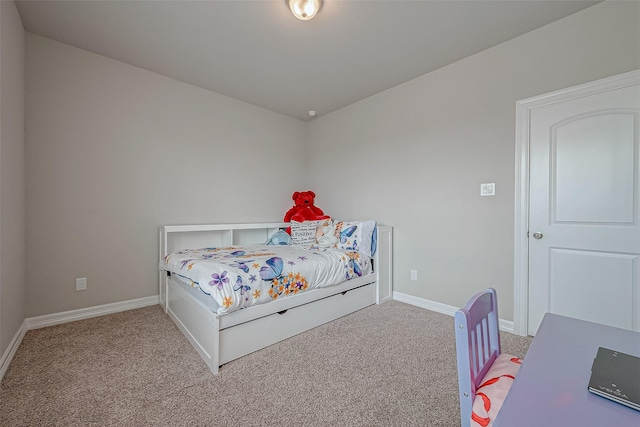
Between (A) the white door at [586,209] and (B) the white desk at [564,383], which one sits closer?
(B) the white desk at [564,383]

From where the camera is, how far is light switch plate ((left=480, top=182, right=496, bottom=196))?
2.33m

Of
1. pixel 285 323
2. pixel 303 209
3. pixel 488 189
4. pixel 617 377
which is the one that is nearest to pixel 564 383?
pixel 617 377

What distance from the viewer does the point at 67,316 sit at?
2.39 metres

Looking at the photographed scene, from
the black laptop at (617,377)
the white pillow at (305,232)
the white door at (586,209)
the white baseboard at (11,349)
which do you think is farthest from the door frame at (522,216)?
the white baseboard at (11,349)

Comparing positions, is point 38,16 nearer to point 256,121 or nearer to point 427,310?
point 256,121

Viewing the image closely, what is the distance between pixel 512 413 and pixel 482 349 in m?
0.51

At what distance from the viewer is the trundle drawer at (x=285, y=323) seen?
1.80 m

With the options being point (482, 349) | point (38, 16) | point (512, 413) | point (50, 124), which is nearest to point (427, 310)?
point (482, 349)

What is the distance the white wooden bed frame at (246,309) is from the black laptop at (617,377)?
171 centimetres

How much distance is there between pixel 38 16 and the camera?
2033 millimetres

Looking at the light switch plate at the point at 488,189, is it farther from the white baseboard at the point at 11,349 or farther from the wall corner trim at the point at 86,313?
the white baseboard at the point at 11,349

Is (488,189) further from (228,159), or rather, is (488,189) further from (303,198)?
(228,159)

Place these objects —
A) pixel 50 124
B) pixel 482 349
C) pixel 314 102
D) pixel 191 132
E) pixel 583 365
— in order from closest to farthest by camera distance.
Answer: pixel 583 365 → pixel 482 349 → pixel 50 124 → pixel 191 132 → pixel 314 102

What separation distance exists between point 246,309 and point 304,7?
2.10m
